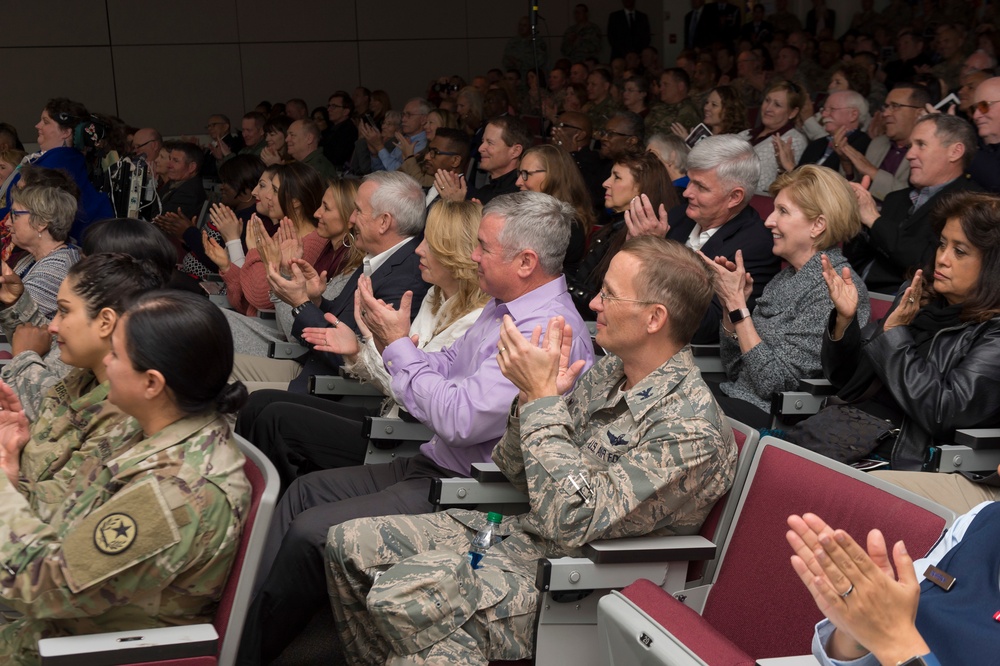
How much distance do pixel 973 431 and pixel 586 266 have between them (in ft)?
6.53

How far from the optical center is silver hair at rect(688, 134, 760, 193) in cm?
343

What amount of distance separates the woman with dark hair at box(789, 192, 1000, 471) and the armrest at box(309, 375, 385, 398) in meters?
1.37

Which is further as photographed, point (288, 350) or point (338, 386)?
point (288, 350)

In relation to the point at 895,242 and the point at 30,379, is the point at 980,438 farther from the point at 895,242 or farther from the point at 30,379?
the point at 30,379

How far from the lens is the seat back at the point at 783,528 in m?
1.56

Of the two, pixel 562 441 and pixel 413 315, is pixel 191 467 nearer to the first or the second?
pixel 562 441

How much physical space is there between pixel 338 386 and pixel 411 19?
9.92m

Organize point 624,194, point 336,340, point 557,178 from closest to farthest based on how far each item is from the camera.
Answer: point 336,340, point 624,194, point 557,178

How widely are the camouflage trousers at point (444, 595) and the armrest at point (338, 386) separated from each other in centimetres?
104

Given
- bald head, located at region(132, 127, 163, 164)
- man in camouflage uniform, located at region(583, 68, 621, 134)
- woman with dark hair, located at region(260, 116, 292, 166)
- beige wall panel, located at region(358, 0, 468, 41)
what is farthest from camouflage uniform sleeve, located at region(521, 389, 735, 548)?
beige wall panel, located at region(358, 0, 468, 41)

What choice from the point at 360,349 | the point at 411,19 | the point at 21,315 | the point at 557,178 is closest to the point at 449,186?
the point at 557,178

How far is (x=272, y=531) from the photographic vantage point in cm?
247

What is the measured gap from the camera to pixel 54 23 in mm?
10719

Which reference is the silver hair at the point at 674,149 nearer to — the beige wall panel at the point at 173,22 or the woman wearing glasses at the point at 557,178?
the woman wearing glasses at the point at 557,178
